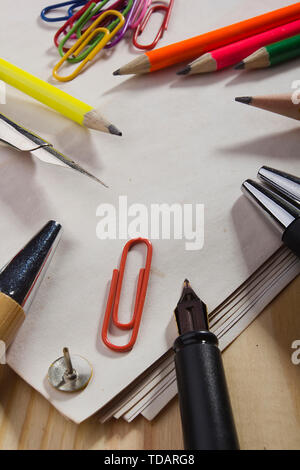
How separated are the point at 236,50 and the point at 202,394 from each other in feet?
1.66

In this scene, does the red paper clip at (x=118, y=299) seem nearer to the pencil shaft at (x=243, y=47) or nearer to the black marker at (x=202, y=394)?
the black marker at (x=202, y=394)

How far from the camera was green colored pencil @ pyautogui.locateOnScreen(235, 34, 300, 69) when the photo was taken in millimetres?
631

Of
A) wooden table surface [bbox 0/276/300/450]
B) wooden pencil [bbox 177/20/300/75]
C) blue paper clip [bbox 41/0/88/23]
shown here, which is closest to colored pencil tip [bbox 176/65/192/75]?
wooden pencil [bbox 177/20/300/75]

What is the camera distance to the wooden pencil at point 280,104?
537mm

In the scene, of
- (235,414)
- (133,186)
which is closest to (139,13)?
(133,186)

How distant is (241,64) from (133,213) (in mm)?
281

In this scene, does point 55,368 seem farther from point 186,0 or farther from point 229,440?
point 186,0

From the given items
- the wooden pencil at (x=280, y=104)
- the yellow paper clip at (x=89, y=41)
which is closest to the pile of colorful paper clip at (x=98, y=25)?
the yellow paper clip at (x=89, y=41)

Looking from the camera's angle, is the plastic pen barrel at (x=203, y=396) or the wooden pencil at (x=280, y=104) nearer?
the plastic pen barrel at (x=203, y=396)

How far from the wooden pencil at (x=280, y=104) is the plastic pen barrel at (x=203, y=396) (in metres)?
0.31

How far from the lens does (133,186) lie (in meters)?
0.53

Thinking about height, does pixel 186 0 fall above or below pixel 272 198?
above

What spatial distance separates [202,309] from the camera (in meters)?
0.39

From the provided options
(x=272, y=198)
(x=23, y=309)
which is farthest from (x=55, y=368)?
(x=272, y=198)
